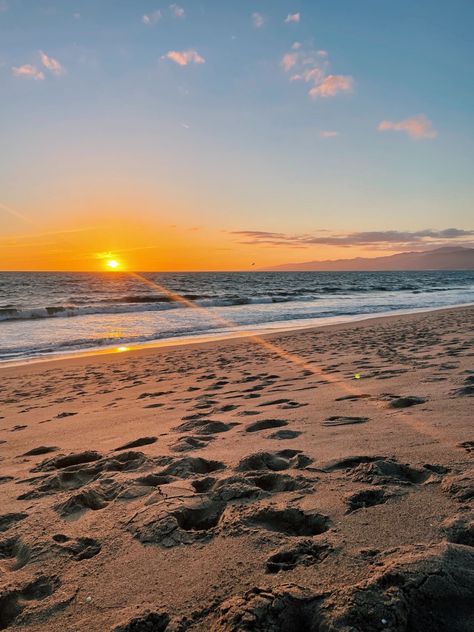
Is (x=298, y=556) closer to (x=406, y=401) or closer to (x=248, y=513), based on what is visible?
(x=248, y=513)

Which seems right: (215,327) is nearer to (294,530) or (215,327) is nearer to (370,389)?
(370,389)

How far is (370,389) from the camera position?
529 centimetres

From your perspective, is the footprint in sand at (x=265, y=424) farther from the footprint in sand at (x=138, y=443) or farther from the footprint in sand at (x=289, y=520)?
the footprint in sand at (x=289, y=520)

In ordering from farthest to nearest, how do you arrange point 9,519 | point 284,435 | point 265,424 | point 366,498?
1. point 265,424
2. point 284,435
3. point 9,519
4. point 366,498

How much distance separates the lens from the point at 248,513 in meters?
2.41

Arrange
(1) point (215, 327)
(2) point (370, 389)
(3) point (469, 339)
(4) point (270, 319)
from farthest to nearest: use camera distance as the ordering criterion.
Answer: (4) point (270, 319), (1) point (215, 327), (3) point (469, 339), (2) point (370, 389)

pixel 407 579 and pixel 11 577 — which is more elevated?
pixel 407 579

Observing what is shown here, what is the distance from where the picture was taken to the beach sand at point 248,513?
1689mm

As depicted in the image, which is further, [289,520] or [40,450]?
[40,450]

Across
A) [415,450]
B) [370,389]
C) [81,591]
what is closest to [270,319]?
[370,389]

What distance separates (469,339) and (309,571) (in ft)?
29.1

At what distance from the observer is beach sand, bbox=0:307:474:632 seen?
169 cm

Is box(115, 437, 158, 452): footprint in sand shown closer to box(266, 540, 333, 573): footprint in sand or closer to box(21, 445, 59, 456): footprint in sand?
box(21, 445, 59, 456): footprint in sand

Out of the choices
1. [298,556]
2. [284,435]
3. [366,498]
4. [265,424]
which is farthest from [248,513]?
[265,424]
